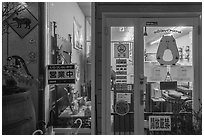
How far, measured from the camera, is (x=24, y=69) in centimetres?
237

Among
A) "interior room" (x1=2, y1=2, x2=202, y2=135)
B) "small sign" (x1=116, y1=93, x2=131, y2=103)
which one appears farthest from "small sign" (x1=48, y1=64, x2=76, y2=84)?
"small sign" (x1=116, y1=93, x2=131, y2=103)

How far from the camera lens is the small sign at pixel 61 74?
244cm

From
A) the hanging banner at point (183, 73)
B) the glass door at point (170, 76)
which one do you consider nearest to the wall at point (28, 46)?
the glass door at point (170, 76)

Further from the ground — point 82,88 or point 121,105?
point 82,88

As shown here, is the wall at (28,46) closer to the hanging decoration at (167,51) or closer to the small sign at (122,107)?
the small sign at (122,107)

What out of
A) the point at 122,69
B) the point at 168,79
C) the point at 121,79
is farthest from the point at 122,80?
the point at 168,79

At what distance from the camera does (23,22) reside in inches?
94.3

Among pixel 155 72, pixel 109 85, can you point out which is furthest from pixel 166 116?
pixel 109 85

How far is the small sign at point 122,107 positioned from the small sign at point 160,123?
30 cm

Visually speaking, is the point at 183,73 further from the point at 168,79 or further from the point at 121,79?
the point at 121,79

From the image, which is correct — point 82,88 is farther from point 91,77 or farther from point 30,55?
point 30,55

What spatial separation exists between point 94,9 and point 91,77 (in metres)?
0.78

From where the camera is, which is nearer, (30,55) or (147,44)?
(30,55)

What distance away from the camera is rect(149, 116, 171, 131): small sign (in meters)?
2.70
